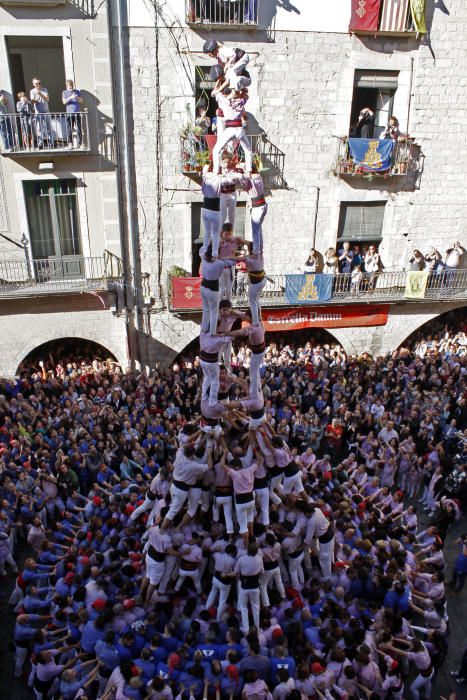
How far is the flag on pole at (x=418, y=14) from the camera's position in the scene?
57.3 feet

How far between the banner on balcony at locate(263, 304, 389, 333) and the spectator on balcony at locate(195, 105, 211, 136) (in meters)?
6.44

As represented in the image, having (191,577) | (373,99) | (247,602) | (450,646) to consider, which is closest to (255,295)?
(191,577)

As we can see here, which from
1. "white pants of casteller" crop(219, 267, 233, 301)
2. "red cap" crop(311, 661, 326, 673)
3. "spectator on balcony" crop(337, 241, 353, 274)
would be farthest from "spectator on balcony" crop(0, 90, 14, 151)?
"red cap" crop(311, 661, 326, 673)

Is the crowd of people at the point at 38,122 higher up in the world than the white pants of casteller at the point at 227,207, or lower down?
higher up

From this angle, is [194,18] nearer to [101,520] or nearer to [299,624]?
[101,520]

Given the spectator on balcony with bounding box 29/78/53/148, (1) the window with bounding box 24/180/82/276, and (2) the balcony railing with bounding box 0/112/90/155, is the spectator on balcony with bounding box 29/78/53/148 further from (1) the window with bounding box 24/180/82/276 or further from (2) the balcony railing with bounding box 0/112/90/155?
(1) the window with bounding box 24/180/82/276

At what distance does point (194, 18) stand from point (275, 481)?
14131 millimetres

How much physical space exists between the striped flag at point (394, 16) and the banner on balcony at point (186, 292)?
33.2 feet

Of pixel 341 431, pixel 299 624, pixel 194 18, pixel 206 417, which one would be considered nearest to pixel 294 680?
pixel 299 624

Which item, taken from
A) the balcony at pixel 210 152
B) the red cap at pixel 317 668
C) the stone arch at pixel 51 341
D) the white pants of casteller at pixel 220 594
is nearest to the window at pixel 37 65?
the balcony at pixel 210 152

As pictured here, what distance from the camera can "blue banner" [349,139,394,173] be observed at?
18562 mm

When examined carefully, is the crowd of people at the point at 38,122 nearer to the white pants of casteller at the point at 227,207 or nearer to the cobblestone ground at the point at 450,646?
the white pants of casteller at the point at 227,207

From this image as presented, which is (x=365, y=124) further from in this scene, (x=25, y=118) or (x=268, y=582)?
(x=268, y=582)

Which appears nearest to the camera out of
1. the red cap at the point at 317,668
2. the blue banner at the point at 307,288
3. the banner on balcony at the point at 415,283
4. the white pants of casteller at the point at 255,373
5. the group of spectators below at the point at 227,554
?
the red cap at the point at 317,668
